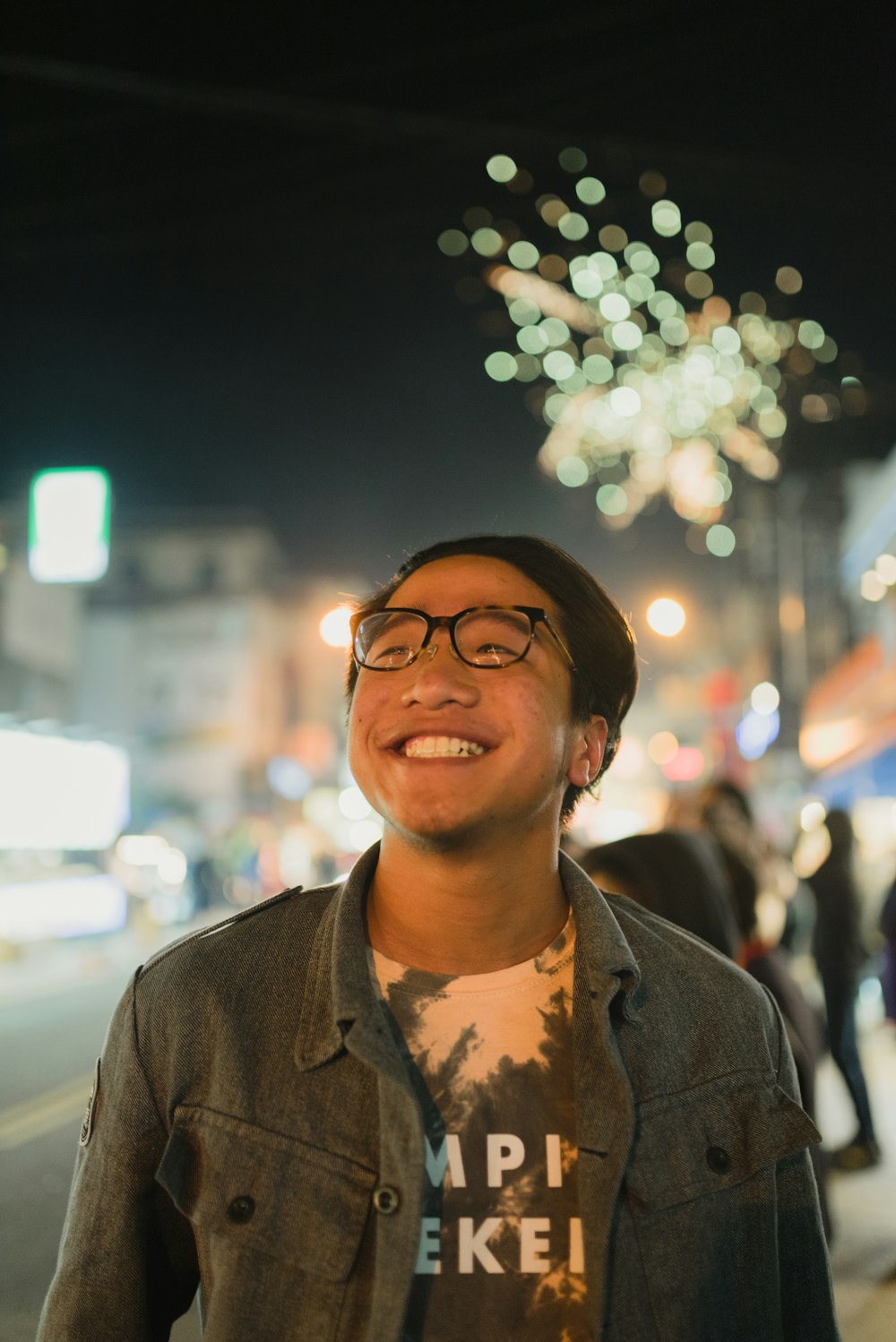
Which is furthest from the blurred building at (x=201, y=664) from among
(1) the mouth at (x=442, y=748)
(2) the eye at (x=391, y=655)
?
(1) the mouth at (x=442, y=748)

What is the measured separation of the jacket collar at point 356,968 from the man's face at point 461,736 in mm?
161

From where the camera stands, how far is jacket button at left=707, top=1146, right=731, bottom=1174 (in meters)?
1.81

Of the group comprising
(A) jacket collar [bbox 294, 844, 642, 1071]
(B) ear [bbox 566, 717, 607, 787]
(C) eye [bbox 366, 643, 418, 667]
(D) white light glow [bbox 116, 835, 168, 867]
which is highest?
(C) eye [bbox 366, 643, 418, 667]

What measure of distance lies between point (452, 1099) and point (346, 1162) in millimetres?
199

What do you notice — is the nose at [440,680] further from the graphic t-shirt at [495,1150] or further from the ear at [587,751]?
the graphic t-shirt at [495,1150]

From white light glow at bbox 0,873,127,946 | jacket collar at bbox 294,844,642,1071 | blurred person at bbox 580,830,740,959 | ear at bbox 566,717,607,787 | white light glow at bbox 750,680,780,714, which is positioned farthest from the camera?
white light glow at bbox 750,680,780,714

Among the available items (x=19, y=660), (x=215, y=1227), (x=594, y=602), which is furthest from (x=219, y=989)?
(x=19, y=660)

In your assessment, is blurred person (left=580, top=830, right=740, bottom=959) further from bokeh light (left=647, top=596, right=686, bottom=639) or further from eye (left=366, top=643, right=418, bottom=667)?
bokeh light (left=647, top=596, right=686, bottom=639)

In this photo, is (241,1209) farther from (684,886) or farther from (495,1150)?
(684,886)

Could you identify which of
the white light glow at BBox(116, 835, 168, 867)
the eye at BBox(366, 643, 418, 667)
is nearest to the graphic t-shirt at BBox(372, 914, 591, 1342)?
the eye at BBox(366, 643, 418, 667)

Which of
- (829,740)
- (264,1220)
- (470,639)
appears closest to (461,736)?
(470,639)

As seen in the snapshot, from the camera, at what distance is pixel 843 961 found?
24.0 ft

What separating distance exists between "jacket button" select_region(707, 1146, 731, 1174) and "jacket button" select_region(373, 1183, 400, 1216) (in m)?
0.55

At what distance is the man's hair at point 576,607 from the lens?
224 cm
